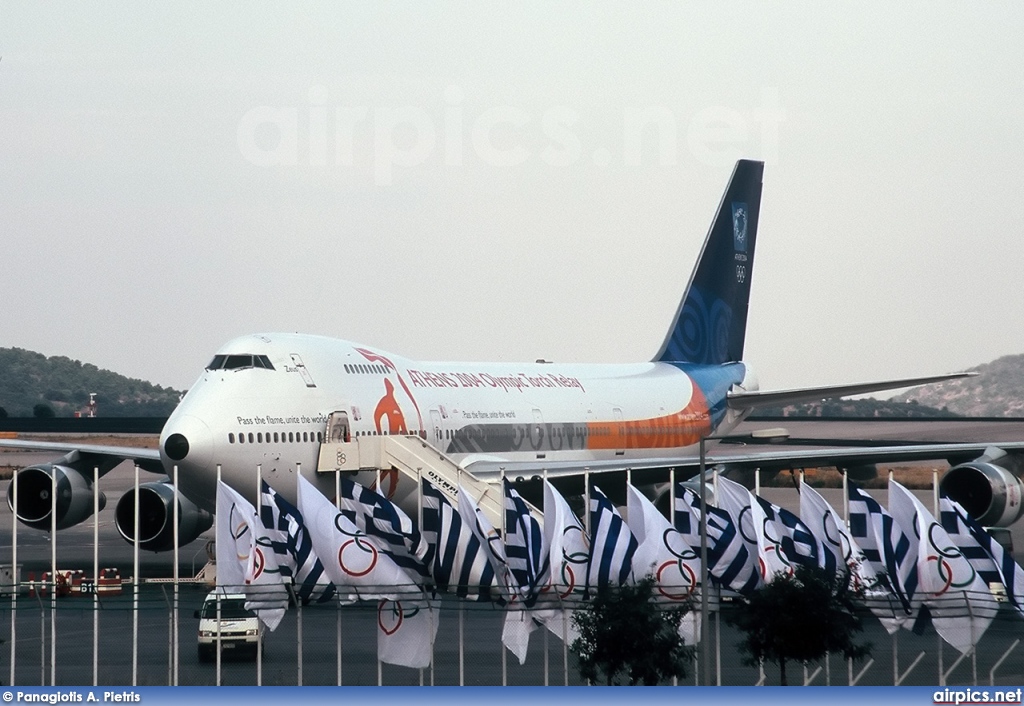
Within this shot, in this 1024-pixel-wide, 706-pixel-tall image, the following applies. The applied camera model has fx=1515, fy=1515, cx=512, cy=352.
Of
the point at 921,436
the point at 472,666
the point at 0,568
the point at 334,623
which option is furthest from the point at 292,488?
the point at 921,436

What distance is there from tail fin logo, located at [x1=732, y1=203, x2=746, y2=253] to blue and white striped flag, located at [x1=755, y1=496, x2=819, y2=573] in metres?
26.7

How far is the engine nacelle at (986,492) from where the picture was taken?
112ft

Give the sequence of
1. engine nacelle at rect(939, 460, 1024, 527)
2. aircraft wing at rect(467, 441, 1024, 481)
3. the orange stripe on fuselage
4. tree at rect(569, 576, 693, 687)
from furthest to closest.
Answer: the orange stripe on fuselage
aircraft wing at rect(467, 441, 1024, 481)
engine nacelle at rect(939, 460, 1024, 527)
tree at rect(569, 576, 693, 687)

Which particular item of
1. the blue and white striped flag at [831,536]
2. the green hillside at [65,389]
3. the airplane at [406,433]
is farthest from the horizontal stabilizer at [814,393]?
the green hillside at [65,389]

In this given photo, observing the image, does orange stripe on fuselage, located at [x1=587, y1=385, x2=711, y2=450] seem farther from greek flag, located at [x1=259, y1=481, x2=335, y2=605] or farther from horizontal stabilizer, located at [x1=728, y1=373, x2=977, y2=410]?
greek flag, located at [x1=259, y1=481, x2=335, y2=605]

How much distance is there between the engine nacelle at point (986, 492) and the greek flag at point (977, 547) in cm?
924

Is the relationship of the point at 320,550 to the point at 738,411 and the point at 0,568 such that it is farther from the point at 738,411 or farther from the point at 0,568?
the point at 738,411

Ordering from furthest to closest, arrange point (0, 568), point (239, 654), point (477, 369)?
point (477, 369) → point (0, 568) → point (239, 654)

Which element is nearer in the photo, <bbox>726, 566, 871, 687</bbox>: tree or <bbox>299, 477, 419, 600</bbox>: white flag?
<bbox>726, 566, 871, 687</bbox>: tree

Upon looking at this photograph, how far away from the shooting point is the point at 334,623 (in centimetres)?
2838

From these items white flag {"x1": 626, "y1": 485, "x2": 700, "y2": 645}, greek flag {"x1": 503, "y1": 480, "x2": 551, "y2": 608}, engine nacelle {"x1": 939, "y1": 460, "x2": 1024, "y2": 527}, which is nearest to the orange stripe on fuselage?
engine nacelle {"x1": 939, "y1": 460, "x2": 1024, "y2": 527}

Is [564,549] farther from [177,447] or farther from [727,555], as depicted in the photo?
[177,447]

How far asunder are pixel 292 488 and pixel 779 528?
1066cm

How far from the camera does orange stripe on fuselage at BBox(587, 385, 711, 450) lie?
43.8 m
